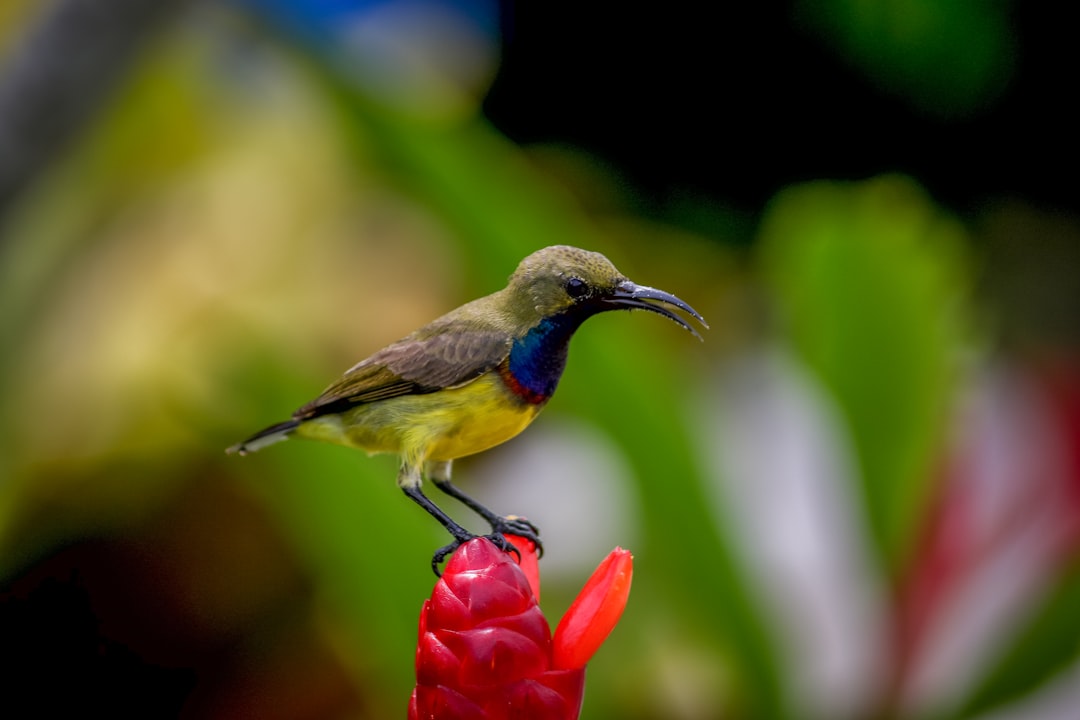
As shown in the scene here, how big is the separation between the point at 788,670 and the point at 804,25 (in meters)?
1.09

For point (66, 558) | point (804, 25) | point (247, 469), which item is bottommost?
point (66, 558)

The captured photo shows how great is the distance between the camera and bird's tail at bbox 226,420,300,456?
0.47 meters

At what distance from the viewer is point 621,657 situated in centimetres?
150

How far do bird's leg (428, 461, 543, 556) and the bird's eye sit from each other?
4.3 inches

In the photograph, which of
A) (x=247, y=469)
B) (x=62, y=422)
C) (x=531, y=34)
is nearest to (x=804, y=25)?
(x=531, y=34)

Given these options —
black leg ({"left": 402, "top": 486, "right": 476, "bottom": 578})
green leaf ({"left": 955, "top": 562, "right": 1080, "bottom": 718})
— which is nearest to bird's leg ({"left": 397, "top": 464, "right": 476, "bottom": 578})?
black leg ({"left": 402, "top": 486, "right": 476, "bottom": 578})

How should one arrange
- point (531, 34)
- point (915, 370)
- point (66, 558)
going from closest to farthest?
point (915, 370), point (66, 558), point (531, 34)

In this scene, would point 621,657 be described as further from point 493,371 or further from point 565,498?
point 493,371

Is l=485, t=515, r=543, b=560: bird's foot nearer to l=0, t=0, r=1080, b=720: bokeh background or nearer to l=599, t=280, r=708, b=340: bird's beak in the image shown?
l=599, t=280, r=708, b=340: bird's beak

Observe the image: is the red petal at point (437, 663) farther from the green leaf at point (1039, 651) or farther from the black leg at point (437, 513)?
the green leaf at point (1039, 651)

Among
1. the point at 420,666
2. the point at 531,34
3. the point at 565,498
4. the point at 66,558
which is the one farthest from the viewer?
the point at 565,498

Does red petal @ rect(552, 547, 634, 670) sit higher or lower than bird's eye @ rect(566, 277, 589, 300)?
lower

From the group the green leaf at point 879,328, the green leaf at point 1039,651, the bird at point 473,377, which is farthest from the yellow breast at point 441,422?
the green leaf at point 1039,651

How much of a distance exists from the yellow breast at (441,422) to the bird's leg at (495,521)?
0.03m
